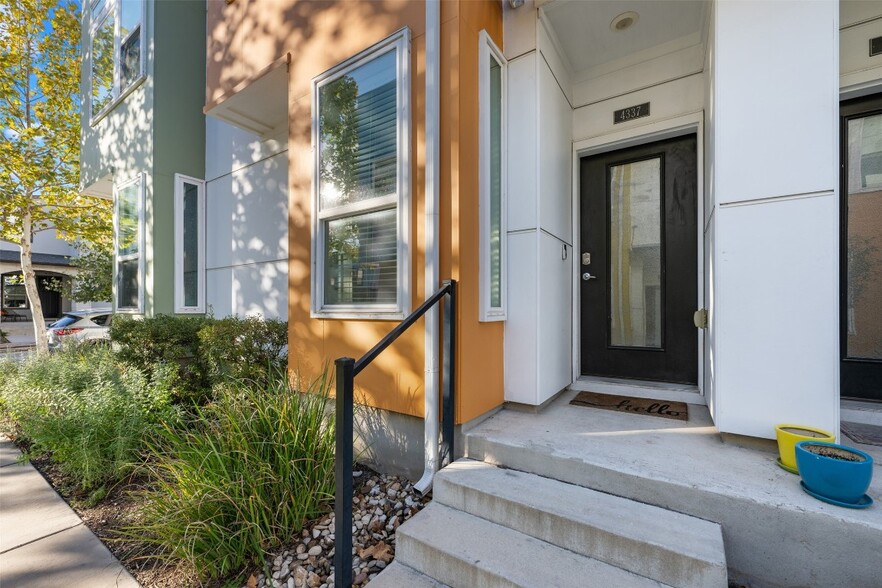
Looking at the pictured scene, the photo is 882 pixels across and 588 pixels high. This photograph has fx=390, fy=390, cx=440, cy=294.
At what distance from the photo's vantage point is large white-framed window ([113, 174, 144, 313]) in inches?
207

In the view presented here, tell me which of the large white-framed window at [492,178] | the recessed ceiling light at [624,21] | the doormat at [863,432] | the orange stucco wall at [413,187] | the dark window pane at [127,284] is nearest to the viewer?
the doormat at [863,432]

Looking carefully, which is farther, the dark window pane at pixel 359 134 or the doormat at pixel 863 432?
the dark window pane at pixel 359 134

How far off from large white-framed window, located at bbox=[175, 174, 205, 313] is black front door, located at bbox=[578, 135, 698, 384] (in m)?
5.06

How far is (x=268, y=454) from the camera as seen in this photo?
2.12 meters

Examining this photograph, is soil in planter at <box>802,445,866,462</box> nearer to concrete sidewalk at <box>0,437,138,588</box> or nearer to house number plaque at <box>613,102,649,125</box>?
house number plaque at <box>613,102,649,125</box>

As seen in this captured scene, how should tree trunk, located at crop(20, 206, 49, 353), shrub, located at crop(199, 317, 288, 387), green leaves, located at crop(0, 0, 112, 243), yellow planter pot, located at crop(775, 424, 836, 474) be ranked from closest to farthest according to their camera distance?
yellow planter pot, located at crop(775, 424, 836, 474) < shrub, located at crop(199, 317, 288, 387) < green leaves, located at crop(0, 0, 112, 243) < tree trunk, located at crop(20, 206, 49, 353)

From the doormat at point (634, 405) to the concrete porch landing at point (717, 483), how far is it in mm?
113

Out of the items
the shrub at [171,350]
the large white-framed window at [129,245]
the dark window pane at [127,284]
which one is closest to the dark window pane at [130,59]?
the large white-framed window at [129,245]

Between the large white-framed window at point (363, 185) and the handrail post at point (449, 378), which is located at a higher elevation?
the large white-framed window at point (363, 185)

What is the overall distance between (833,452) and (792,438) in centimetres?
16

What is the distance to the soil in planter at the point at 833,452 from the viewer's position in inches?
59.6

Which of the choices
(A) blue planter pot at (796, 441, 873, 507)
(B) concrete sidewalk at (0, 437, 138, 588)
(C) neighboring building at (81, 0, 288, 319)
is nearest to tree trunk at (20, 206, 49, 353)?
(C) neighboring building at (81, 0, 288, 319)

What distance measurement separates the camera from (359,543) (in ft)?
6.43

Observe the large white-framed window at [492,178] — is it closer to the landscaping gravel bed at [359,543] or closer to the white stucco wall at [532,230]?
the white stucco wall at [532,230]
